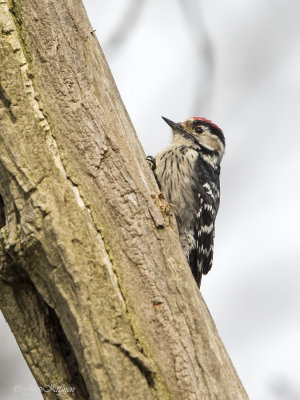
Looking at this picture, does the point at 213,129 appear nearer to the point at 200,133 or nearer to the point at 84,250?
the point at 200,133

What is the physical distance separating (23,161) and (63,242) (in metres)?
0.41

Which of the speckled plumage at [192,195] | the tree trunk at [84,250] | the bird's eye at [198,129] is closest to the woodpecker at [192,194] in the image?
the speckled plumage at [192,195]

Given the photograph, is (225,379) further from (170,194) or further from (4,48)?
(170,194)

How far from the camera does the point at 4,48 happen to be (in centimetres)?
257

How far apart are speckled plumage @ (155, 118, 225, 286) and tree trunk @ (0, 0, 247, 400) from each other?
2.40 m

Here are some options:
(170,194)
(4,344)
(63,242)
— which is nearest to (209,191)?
(170,194)

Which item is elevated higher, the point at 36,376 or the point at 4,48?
the point at 4,48

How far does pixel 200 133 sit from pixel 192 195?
3.48 ft

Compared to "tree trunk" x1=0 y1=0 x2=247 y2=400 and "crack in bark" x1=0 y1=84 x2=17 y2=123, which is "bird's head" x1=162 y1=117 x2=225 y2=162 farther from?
"crack in bark" x1=0 y1=84 x2=17 y2=123

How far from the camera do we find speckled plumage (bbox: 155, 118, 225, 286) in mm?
5023

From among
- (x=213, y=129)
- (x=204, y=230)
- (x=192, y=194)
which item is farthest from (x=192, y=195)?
(x=213, y=129)

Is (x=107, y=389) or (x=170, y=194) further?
(x=170, y=194)

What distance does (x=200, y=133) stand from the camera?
5938 millimetres

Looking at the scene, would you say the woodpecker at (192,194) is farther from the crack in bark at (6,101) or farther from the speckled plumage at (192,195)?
the crack in bark at (6,101)
